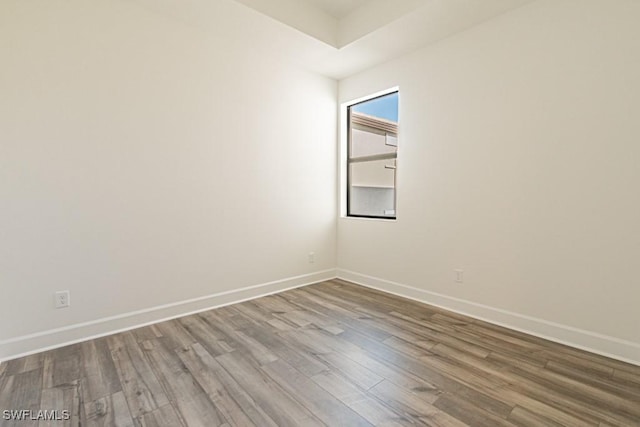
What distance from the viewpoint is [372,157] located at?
13.0 feet

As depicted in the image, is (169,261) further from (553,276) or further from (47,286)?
(553,276)

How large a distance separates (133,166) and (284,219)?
165cm

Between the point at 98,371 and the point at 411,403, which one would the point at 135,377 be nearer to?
the point at 98,371

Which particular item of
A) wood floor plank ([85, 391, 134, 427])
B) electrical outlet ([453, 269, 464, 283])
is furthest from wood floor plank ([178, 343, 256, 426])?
electrical outlet ([453, 269, 464, 283])

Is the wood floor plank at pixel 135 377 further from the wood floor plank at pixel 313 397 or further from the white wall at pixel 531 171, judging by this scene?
the white wall at pixel 531 171

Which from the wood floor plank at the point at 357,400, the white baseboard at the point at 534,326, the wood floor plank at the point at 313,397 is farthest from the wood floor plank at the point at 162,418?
the white baseboard at the point at 534,326

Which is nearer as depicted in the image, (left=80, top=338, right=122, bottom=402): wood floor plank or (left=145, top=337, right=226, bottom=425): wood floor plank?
(left=145, top=337, right=226, bottom=425): wood floor plank

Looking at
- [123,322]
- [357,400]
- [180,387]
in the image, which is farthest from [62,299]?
[357,400]

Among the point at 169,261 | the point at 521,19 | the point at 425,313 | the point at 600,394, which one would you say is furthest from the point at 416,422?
the point at 521,19

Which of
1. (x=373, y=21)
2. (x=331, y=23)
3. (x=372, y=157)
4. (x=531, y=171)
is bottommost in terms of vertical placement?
(x=531, y=171)

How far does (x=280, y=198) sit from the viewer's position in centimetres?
361

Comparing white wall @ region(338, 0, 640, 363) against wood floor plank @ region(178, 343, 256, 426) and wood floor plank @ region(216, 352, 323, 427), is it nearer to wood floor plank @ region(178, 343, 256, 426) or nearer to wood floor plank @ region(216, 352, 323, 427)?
wood floor plank @ region(216, 352, 323, 427)

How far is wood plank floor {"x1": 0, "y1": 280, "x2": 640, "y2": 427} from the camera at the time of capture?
5.16 ft

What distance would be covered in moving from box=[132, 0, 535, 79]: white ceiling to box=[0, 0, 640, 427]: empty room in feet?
0.08
